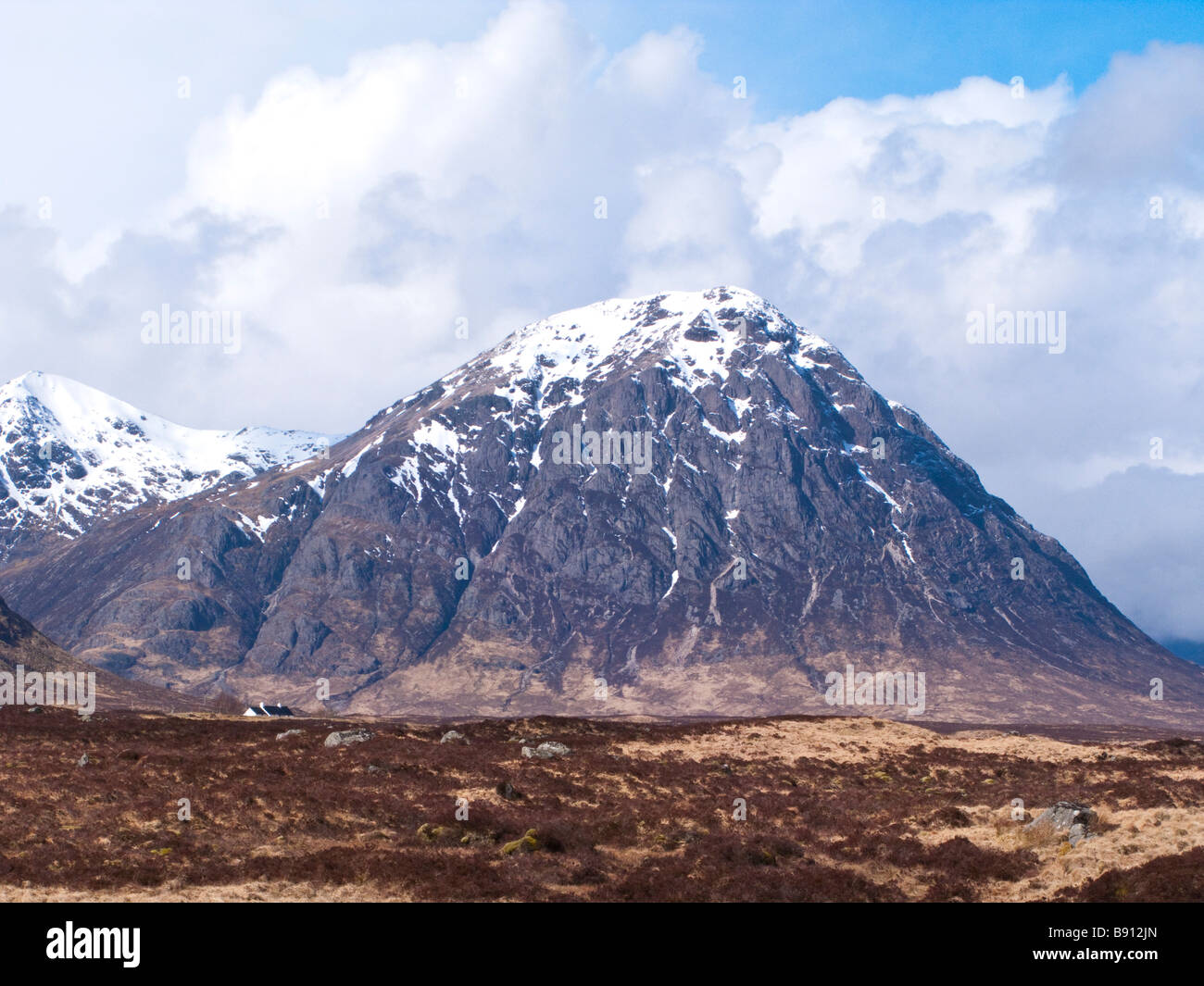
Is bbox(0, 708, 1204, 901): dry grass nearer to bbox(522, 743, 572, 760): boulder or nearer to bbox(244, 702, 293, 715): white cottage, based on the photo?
bbox(522, 743, 572, 760): boulder

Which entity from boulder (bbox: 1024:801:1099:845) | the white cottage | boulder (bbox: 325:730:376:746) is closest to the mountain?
the white cottage

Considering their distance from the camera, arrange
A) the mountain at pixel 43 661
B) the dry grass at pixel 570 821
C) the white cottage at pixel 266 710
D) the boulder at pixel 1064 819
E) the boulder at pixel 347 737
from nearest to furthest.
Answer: the dry grass at pixel 570 821 → the boulder at pixel 1064 819 → the boulder at pixel 347 737 → the white cottage at pixel 266 710 → the mountain at pixel 43 661

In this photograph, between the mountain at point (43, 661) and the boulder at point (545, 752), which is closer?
the boulder at point (545, 752)

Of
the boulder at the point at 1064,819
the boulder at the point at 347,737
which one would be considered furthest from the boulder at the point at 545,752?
the boulder at the point at 1064,819

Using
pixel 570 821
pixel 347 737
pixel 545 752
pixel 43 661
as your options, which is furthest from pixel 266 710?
pixel 570 821

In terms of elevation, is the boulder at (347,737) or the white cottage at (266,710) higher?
the boulder at (347,737)

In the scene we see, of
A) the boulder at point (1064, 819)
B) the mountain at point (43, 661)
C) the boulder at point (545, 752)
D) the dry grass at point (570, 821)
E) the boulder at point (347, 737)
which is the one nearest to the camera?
the dry grass at point (570, 821)

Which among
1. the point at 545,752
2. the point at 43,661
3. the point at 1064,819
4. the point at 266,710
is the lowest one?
the point at 266,710

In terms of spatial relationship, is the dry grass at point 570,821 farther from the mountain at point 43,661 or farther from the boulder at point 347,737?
the mountain at point 43,661

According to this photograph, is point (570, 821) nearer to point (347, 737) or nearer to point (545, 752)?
point (545, 752)

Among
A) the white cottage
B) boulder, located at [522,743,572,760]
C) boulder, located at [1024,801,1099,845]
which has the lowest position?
the white cottage
